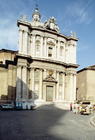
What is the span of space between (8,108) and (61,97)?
11228 millimetres

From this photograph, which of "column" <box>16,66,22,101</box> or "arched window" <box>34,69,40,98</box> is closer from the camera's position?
"column" <box>16,66,22,101</box>

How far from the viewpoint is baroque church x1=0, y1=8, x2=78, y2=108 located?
28.4 metres

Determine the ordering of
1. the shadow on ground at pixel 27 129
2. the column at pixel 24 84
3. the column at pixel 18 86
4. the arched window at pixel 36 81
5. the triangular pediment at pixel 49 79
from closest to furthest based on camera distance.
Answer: the shadow on ground at pixel 27 129 < the column at pixel 18 86 < the column at pixel 24 84 < the arched window at pixel 36 81 < the triangular pediment at pixel 49 79

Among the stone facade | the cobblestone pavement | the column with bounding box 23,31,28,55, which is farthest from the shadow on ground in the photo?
the stone facade

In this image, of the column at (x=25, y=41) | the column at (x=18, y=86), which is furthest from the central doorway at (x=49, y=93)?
the column at (x=25, y=41)

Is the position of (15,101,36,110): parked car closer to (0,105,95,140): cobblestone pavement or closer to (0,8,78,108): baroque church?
(0,8,78,108): baroque church

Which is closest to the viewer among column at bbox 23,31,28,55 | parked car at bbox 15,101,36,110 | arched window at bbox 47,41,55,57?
parked car at bbox 15,101,36,110

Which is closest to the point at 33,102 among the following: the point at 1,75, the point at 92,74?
the point at 1,75

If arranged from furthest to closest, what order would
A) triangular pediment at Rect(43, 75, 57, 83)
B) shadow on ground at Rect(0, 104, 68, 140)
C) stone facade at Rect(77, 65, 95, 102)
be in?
stone facade at Rect(77, 65, 95, 102), triangular pediment at Rect(43, 75, 57, 83), shadow on ground at Rect(0, 104, 68, 140)

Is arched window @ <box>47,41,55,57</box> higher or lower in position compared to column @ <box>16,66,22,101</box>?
higher

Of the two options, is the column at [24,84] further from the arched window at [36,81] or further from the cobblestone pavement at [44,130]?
the cobblestone pavement at [44,130]

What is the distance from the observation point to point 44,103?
28.9m

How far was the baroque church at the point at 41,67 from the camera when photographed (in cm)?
2842

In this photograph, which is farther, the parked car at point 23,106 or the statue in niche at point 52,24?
the statue in niche at point 52,24
